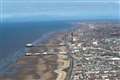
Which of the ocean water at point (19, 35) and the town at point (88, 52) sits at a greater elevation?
the town at point (88, 52)

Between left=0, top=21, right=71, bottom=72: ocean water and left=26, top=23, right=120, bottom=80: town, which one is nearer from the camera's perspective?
left=26, top=23, right=120, bottom=80: town

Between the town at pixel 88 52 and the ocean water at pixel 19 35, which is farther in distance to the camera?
the ocean water at pixel 19 35

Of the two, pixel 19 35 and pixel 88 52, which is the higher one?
pixel 88 52

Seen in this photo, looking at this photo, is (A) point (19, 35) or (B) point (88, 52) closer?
(B) point (88, 52)

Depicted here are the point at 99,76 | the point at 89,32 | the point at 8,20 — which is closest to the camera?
the point at 99,76

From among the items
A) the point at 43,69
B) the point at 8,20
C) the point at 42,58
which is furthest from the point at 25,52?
the point at 8,20

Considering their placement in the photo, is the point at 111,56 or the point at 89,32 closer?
the point at 111,56

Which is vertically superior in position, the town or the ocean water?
the town

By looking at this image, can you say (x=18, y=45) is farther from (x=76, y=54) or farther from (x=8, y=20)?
(x=8, y=20)
